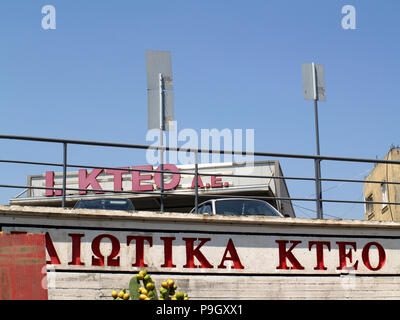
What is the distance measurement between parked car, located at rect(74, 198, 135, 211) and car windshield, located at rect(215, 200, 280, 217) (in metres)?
2.52

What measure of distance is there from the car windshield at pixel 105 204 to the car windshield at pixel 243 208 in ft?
8.26

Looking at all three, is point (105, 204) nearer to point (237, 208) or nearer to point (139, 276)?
point (237, 208)

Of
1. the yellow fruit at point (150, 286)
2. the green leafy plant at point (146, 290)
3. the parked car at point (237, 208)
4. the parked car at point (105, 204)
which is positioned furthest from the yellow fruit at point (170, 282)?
the parked car at point (105, 204)

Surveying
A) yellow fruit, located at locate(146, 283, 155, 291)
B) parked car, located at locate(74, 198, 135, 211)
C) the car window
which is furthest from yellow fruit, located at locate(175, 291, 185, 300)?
parked car, located at locate(74, 198, 135, 211)

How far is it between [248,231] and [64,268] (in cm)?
308

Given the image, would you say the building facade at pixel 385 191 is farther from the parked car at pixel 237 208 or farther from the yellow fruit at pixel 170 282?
the yellow fruit at pixel 170 282

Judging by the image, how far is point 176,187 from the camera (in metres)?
23.9

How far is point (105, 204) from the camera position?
15.3 metres

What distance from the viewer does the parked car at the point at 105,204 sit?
49.5 ft

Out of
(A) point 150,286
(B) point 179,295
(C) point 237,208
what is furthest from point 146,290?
(C) point 237,208

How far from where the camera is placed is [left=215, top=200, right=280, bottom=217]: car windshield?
13.4 m

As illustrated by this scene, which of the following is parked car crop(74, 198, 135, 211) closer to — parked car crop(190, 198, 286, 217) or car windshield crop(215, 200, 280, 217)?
parked car crop(190, 198, 286, 217)
